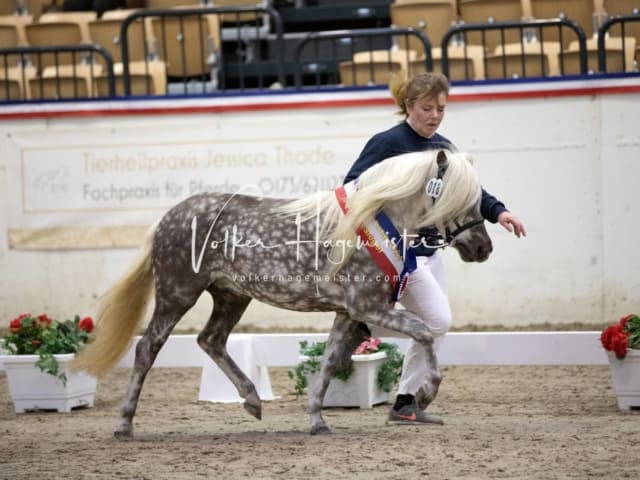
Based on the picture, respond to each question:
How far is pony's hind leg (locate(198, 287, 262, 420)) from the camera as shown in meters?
6.46

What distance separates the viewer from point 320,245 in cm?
605

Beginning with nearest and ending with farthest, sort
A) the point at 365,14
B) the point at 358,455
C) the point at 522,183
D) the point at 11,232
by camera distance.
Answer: the point at 358,455 < the point at 522,183 < the point at 11,232 < the point at 365,14

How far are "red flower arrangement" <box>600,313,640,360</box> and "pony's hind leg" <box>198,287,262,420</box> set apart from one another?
1981mm

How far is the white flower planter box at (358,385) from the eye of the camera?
723 cm

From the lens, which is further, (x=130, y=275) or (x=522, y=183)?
(x=522, y=183)

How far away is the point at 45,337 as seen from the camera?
7633 millimetres

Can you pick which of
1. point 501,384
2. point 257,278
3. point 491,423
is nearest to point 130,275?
point 257,278

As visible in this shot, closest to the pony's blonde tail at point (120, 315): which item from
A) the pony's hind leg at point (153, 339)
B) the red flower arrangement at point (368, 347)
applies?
the pony's hind leg at point (153, 339)

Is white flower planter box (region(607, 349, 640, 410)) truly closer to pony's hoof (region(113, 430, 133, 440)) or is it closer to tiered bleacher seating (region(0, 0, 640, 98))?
pony's hoof (region(113, 430, 133, 440))

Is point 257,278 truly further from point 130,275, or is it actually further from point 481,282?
point 481,282

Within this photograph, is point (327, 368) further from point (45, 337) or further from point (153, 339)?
point (45, 337)

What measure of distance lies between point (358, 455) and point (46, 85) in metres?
7.05

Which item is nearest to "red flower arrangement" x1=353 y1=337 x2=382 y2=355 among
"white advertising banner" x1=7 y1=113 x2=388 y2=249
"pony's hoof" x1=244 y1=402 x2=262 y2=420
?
"pony's hoof" x1=244 y1=402 x2=262 y2=420

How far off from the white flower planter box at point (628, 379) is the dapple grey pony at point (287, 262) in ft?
4.16
